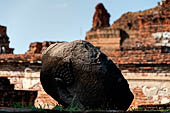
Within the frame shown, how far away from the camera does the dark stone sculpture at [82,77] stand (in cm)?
434

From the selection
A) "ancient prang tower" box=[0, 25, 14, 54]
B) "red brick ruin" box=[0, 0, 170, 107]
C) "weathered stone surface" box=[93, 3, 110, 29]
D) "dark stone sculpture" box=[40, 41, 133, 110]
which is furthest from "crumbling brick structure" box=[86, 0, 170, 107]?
"weathered stone surface" box=[93, 3, 110, 29]

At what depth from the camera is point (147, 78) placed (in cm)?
845

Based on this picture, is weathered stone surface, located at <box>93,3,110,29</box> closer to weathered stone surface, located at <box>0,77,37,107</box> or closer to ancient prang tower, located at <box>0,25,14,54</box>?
ancient prang tower, located at <box>0,25,14,54</box>

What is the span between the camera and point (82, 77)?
14.2 ft

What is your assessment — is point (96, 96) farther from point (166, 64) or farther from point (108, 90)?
point (166, 64)

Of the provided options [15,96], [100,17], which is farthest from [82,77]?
[100,17]

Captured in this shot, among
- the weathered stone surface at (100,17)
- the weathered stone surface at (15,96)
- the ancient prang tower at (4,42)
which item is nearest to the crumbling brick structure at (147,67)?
the weathered stone surface at (15,96)

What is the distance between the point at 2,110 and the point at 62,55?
1.64 meters

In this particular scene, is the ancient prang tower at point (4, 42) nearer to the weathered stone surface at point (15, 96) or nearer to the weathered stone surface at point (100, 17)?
the weathered stone surface at point (100, 17)

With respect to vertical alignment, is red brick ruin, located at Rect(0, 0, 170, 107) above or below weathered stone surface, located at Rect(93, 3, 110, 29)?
below

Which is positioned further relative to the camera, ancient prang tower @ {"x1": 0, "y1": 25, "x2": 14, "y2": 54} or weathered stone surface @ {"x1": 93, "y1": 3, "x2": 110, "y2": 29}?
weathered stone surface @ {"x1": 93, "y1": 3, "x2": 110, "y2": 29}

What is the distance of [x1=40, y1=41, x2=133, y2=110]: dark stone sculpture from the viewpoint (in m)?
4.34

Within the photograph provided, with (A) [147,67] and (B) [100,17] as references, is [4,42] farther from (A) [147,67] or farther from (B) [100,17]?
(B) [100,17]

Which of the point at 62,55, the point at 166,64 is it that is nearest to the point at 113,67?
the point at 62,55
